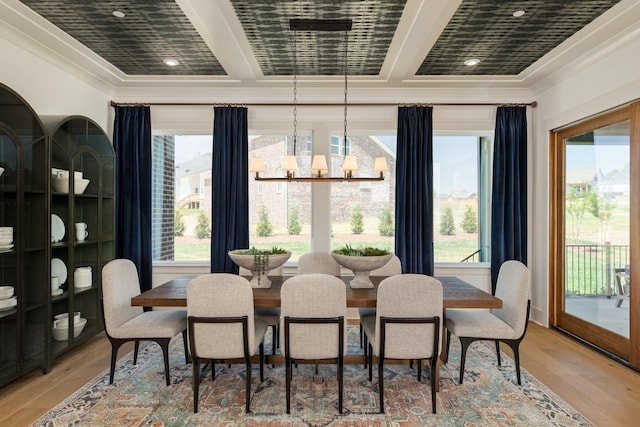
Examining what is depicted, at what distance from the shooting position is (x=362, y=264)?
2906 millimetres

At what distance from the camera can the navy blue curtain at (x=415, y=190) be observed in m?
4.39

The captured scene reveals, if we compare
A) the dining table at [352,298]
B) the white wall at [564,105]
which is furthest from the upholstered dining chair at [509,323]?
the white wall at [564,105]

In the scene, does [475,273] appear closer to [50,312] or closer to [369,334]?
[369,334]

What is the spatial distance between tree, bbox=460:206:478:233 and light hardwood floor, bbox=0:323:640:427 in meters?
1.51

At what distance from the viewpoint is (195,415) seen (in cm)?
238

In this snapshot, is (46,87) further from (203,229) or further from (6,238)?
(203,229)

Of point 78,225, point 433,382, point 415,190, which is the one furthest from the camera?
point 415,190

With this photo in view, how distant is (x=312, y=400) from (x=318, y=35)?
2.87 m

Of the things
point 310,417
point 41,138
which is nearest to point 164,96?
point 41,138

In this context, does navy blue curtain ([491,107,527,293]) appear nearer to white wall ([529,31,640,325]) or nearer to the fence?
white wall ([529,31,640,325])

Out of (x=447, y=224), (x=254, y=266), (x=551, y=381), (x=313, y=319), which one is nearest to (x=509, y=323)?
(x=551, y=381)

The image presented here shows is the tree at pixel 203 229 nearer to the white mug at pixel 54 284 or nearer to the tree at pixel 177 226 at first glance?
the tree at pixel 177 226

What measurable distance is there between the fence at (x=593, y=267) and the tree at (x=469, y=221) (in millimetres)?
1051

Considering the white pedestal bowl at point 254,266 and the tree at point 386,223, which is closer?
the white pedestal bowl at point 254,266
